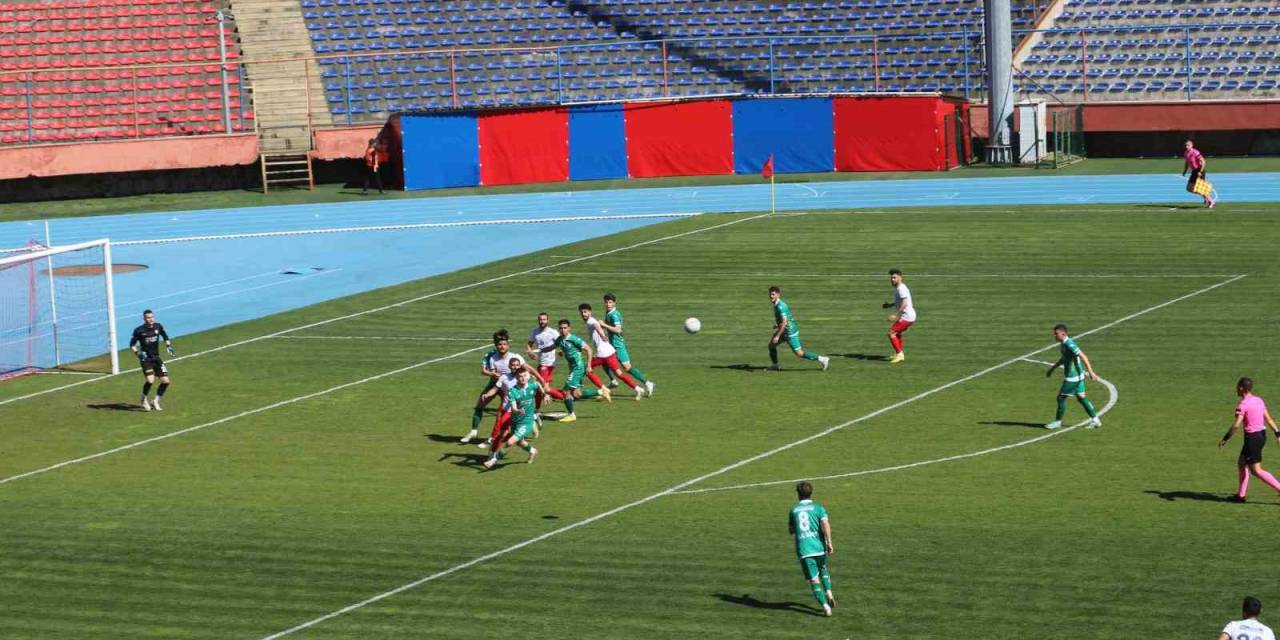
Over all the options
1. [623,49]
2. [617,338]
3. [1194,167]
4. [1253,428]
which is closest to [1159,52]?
[1194,167]

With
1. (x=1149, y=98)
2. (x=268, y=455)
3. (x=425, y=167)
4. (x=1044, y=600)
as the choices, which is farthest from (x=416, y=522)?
(x=1149, y=98)

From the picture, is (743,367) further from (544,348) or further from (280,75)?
(280,75)

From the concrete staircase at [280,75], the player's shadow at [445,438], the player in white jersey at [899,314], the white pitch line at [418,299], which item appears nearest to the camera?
the player's shadow at [445,438]

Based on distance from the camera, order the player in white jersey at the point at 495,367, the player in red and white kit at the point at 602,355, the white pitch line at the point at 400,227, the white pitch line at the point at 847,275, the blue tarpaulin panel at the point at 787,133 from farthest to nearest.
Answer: the blue tarpaulin panel at the point at 787,133
the white pitch line at the point at 400,227
the white pitch line at the point at 847,275
the player in red and white kit at the point at 602,355
the player in white jersey at the point at 495,367

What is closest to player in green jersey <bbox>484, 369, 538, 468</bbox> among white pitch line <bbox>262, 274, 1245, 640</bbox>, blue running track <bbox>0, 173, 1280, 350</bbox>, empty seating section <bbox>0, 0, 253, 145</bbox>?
white pitch line <bbox>262, 274, 1245, 640</bbox>

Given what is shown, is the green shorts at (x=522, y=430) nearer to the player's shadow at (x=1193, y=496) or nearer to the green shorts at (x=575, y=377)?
the green shorts at (x=575, y=377)

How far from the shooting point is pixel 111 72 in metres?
63.9

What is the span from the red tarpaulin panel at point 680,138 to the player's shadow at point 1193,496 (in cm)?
4000

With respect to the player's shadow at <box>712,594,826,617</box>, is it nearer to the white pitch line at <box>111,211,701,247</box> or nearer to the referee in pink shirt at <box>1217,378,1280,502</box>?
the referee in pink shirt at <box>1217,378,1280,502</box>

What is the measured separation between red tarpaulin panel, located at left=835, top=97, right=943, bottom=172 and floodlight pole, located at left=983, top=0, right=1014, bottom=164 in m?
2.09

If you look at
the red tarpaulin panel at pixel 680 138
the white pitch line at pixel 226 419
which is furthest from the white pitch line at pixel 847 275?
the red tarpaulin panel at pixel 680 138

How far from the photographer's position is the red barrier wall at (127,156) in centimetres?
5991

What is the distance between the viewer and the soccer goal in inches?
1404

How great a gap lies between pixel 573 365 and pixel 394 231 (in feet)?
78.8
